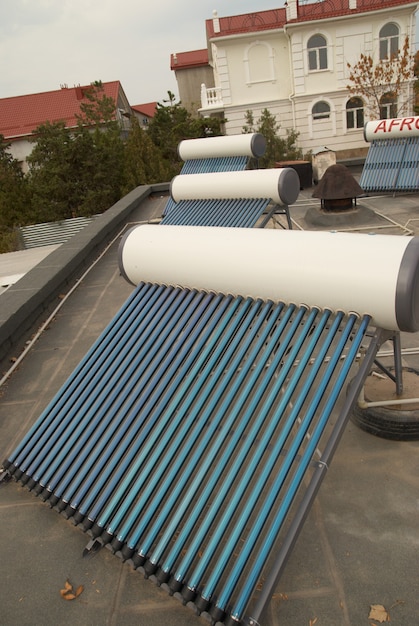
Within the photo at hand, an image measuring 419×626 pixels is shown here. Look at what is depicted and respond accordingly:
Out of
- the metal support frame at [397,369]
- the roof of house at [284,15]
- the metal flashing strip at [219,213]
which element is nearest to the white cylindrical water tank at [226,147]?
the metal flashing strip at [219,213]

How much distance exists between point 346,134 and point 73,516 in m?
30.4

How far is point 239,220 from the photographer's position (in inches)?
256

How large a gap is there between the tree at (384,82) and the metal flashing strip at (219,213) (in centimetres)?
2235

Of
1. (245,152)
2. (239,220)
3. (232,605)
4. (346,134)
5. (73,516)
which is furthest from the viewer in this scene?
(346,134)

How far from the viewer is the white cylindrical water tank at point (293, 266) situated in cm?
227

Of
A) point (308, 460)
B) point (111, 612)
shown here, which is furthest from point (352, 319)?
point (111, 612)

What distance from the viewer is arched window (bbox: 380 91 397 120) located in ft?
86.9

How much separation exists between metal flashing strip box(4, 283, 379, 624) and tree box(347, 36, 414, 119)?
27256 millimetres

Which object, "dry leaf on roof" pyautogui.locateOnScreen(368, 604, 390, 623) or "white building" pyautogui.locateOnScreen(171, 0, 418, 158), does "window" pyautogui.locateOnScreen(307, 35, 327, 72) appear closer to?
"white building" pyautogui.locateOnScreen(171, 0, 418, 158)

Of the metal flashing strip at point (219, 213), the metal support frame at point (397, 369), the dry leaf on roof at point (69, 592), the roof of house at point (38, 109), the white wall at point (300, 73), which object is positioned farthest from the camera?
the roof of house at point (38, 109)

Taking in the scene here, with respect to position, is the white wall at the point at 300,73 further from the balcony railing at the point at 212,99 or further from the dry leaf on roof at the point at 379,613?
the dry leaf on roof at the point at 379,613

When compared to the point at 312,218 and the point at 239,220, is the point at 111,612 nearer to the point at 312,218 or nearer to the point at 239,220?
the point at 239,220

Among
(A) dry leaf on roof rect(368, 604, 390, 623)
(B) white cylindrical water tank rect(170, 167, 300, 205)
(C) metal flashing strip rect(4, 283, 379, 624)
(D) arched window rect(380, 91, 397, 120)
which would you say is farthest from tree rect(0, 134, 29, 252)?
(A) dry leaf on roof rect(368, 604, 390, 623)

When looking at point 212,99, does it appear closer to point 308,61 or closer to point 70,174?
point 308,61
